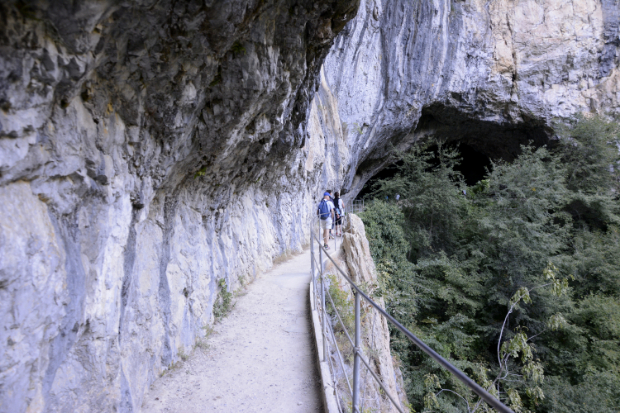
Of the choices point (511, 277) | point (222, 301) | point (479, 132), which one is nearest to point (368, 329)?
point (222, 301)

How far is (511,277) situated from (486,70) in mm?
13373

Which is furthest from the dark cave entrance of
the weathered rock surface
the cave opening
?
the weathered rock surface

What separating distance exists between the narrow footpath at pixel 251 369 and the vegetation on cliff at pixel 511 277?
9.62 ft

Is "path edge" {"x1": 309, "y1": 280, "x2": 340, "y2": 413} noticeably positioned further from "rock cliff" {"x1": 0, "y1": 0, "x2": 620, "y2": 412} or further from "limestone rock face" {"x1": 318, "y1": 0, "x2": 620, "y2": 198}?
"limestone rock face" {"x1": 318, "y1": 0, "x2": 620, "y2": 198}

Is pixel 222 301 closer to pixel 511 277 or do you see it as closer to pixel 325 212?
pixel 325 212

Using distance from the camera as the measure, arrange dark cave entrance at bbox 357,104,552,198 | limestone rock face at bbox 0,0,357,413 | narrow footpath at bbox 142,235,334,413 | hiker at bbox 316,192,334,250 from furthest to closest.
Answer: dark cave entrance at bbox 357,104,552,198 < hiker at bbox 316,192,334,250 < narrow footpath at bbox 142,235,334,413 < limestone rock face at bbox 0,0,357,413

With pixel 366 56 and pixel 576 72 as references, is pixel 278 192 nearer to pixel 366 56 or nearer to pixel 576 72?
pixel 366 56

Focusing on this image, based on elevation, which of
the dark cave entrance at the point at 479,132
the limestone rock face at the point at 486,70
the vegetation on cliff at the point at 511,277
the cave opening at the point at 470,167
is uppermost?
the limestone rock face at the point at 486,70

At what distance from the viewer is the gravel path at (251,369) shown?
10.3ft

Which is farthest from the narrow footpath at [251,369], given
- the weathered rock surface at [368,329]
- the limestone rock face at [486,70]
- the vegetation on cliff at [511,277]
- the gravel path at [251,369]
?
the limestone rock face at [486,70]

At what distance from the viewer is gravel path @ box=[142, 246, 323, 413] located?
314 cm

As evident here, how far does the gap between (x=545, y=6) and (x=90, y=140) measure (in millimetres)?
25476

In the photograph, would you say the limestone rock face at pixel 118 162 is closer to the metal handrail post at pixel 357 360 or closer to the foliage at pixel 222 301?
the foliage at pixel 222 301

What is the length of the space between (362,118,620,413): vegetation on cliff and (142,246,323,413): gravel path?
295cm
